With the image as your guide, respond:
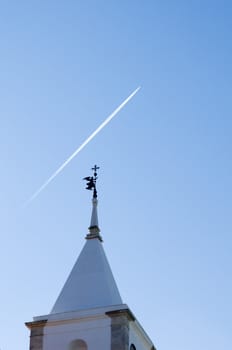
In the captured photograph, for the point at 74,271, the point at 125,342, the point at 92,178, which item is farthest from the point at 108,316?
the point at 92,178

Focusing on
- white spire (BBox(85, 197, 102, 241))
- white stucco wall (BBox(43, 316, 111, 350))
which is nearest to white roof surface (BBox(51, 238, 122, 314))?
white stucco wall (BBox(43, 316, 111, 350))

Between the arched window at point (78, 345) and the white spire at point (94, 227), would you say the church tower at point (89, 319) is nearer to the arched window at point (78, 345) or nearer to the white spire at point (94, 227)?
the arched window at point (78, 345)

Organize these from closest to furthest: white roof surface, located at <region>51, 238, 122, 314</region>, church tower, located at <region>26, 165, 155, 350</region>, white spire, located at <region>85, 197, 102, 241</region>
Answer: church tower, located at <region>26, 165, 155, 350</region>
white roof surface, located at <region>51, 238, 122, 314</region>
white spire, located at <region>85, 197, 102, 241</region>

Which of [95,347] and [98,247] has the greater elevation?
[98,247]

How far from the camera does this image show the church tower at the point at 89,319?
20438 millimetres

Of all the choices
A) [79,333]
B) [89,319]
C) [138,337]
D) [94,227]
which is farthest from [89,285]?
[94,227]

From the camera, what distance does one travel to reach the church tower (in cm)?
2044

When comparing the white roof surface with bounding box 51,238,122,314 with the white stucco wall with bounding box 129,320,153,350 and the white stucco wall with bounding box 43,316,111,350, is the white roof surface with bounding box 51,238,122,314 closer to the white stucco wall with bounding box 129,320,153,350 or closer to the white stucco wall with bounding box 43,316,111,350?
the white stucco wall with bounding box 43,316,111,350

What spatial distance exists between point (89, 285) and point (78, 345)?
62.5 inches

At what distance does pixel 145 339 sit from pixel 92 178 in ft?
Answer: 17.9

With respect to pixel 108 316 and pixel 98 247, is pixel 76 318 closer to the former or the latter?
pixel 108 316

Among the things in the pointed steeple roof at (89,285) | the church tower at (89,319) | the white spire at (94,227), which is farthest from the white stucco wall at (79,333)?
the white spire at (94,227)

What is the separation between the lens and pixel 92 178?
82.1ft

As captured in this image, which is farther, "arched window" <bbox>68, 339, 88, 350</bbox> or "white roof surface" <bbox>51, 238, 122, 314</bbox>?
"white roof surface" <bbox>51, 238, 122, 314</bbox>
